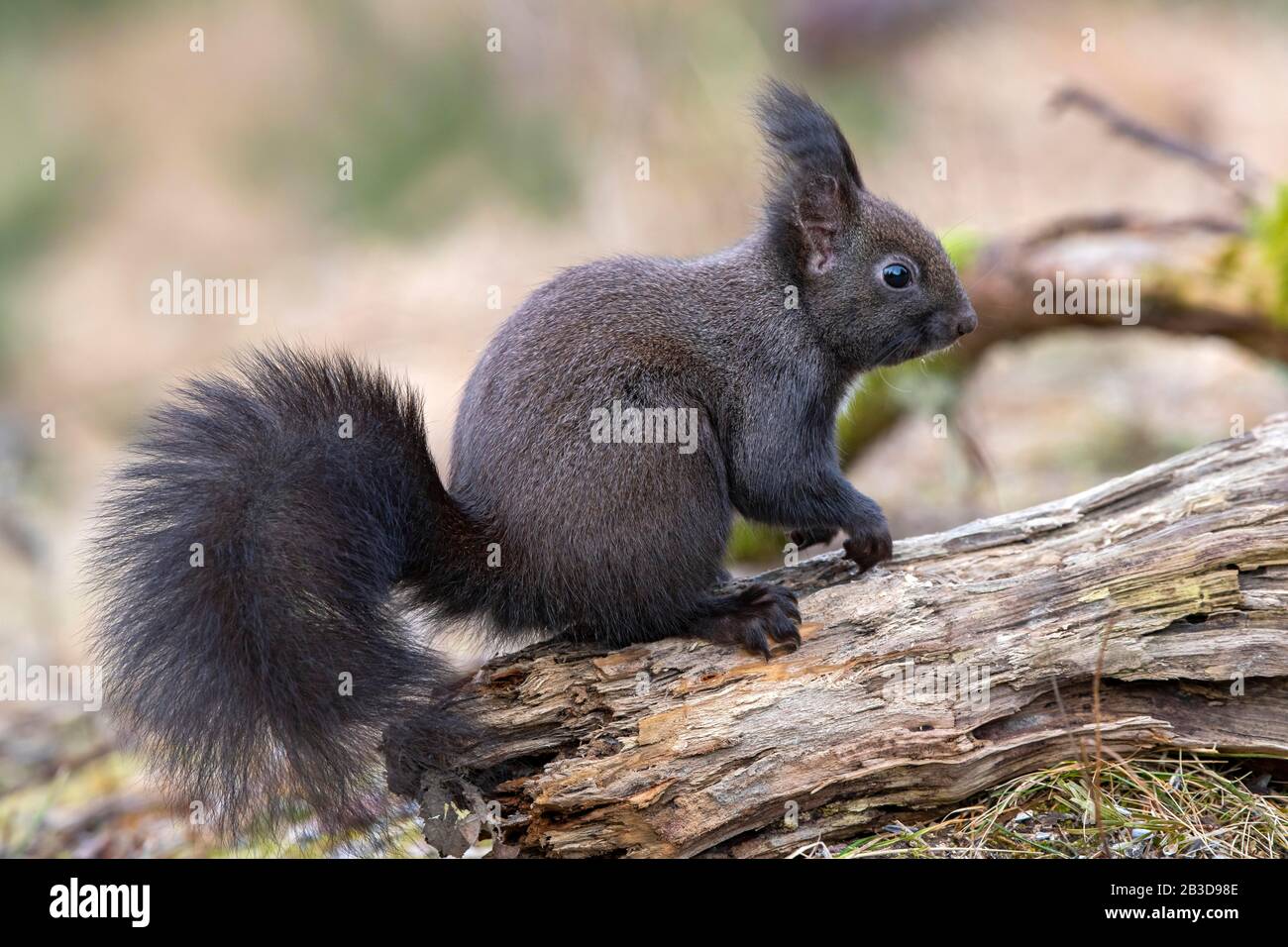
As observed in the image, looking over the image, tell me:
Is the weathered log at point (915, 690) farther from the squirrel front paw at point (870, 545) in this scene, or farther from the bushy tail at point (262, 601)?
the bushy tail at point (262, 601)

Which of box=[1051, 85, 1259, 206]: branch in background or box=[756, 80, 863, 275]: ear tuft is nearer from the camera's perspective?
box=[756, 80, 863, 275]: ear tuft

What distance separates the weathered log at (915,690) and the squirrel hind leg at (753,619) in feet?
0.15

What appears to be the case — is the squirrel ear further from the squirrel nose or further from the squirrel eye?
the squirrel nose

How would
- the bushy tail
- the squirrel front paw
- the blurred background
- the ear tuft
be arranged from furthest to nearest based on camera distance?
the blurred background < the ear tuft < the squirrel front paw < the bushy tail

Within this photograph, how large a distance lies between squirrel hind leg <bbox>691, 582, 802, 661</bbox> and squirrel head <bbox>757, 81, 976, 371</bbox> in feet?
3.25

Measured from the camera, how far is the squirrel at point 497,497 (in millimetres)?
3240

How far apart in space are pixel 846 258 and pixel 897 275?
0.19 m

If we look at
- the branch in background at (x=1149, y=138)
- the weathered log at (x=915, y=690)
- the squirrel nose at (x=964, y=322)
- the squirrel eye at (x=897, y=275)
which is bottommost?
the weathered log at (x=915, y=690)

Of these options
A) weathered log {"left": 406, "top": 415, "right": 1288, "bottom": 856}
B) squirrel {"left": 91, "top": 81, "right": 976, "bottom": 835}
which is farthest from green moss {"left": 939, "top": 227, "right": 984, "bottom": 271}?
weathered log {"left": 406, "top": 415, "right": 1288, "bottom": 856}

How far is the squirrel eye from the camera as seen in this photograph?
4.30m

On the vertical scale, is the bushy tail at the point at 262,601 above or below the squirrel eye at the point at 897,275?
below

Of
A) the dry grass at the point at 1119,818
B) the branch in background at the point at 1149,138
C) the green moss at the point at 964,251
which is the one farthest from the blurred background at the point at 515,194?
the dry grass at the point at 1119,818

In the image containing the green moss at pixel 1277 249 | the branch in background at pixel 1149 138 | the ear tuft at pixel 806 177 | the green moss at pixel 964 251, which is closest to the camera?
the ear tuft at pixel 806 177

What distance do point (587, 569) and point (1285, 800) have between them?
7.40 ft
